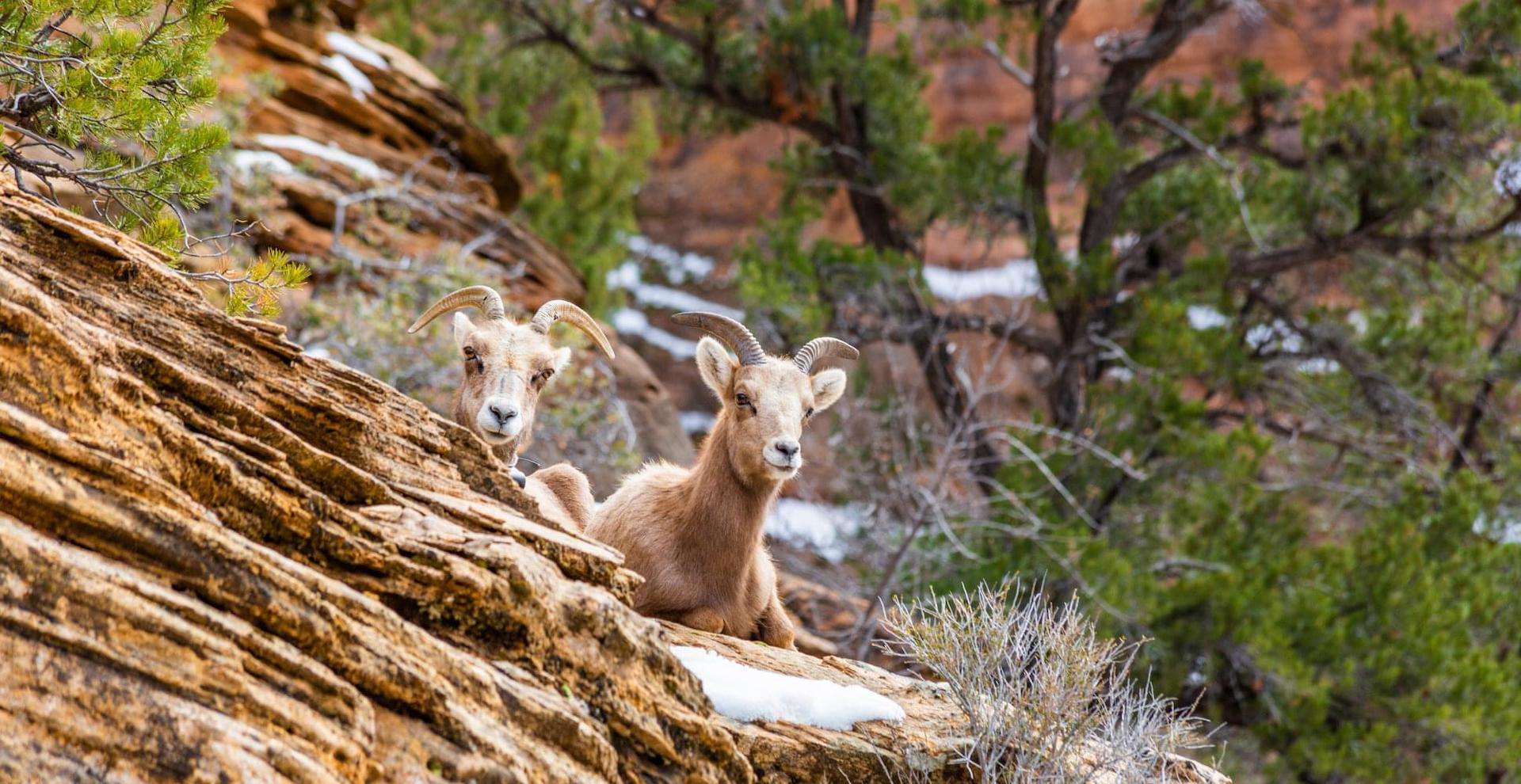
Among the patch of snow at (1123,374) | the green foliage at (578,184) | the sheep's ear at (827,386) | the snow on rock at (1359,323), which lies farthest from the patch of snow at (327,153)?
the snow on rock at (1359,323)

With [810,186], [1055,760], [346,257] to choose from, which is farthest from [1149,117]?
[1055,760]

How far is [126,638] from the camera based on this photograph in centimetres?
309

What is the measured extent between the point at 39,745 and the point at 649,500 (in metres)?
3.22

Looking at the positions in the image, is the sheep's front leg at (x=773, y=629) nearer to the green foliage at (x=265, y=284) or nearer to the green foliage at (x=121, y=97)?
the green foliage at (x=265, y=284)

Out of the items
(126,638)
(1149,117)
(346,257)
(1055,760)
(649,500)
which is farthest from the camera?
(1149,117)

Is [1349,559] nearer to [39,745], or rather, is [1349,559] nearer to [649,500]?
[649,500]

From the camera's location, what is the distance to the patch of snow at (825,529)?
12688 mm

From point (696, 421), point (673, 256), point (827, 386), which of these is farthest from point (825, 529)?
point (673, 256)

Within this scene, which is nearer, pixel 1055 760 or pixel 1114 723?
pixel 1055 760

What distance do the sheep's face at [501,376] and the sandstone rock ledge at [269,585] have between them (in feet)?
3.15

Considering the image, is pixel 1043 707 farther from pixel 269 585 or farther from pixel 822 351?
pixel 269 585

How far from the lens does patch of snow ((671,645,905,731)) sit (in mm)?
4539

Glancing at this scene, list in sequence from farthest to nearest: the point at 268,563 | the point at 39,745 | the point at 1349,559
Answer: the point at 1349,559, the point at 268,563, the point at 39,745

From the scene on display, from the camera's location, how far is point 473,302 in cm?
654
